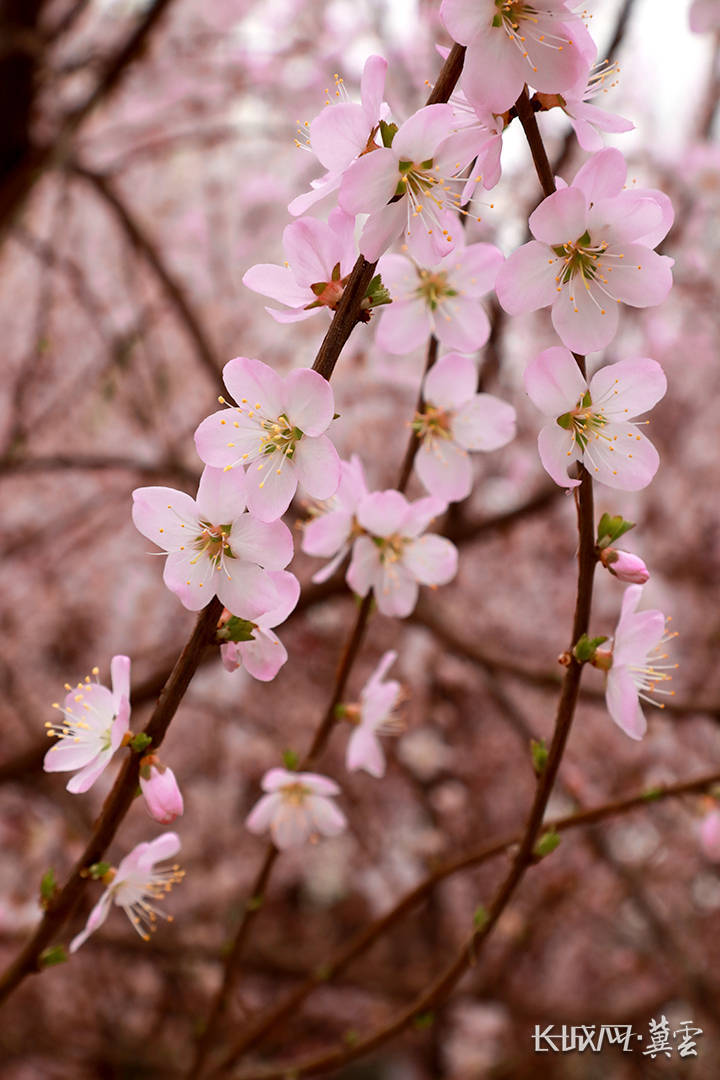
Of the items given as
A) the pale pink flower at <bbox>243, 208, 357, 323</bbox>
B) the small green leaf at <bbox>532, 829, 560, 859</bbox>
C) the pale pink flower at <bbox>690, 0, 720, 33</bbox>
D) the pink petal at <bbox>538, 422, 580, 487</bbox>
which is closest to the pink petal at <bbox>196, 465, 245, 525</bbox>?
the pale pink flower at <bbox>243, 208, 357, 323</bbox>

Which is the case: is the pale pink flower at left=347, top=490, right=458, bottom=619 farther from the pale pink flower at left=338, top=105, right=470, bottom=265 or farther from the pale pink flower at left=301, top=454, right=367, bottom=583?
the pale pink flower at left=338, top=105, right=470, bottom=265

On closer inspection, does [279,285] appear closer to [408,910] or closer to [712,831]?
[408,910]

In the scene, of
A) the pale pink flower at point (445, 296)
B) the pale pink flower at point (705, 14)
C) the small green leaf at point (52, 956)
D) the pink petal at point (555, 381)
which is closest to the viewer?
the pink petal at point (555, 381)

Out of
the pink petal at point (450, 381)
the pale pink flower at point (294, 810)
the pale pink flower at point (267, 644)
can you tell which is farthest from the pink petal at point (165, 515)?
the pale pink flower at point (294, 810)

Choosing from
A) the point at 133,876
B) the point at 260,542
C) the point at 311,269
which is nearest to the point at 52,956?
the point at 133,876

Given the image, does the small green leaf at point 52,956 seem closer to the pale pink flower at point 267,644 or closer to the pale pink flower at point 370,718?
the pale pink flower at point 267,644
